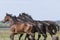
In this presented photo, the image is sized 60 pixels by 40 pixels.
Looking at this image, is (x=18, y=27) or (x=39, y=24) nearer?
(x=18, y=27)

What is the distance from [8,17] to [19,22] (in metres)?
0.77

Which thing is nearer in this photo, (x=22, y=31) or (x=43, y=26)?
(x=22, y=31)

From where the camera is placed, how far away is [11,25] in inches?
728

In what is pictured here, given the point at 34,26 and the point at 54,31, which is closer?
the point at 34,26

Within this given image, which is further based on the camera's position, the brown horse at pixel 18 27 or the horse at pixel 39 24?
the horse at pixel 39 24

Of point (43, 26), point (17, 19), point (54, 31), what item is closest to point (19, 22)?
point (17, 19)

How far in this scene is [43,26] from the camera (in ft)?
64.3

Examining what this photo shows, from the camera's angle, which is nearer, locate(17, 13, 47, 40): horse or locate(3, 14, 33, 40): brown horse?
locate(3, 14, 33, 40): brown horse

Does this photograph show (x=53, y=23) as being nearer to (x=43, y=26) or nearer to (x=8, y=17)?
(x=43, y=26)

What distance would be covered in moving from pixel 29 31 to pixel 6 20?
1.69 m

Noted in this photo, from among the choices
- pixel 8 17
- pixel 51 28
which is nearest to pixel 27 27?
pixel 8 17

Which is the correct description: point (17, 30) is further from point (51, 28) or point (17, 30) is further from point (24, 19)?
point (51, 28)

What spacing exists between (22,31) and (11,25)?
29.5 inches

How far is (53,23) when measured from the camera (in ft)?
68.1
